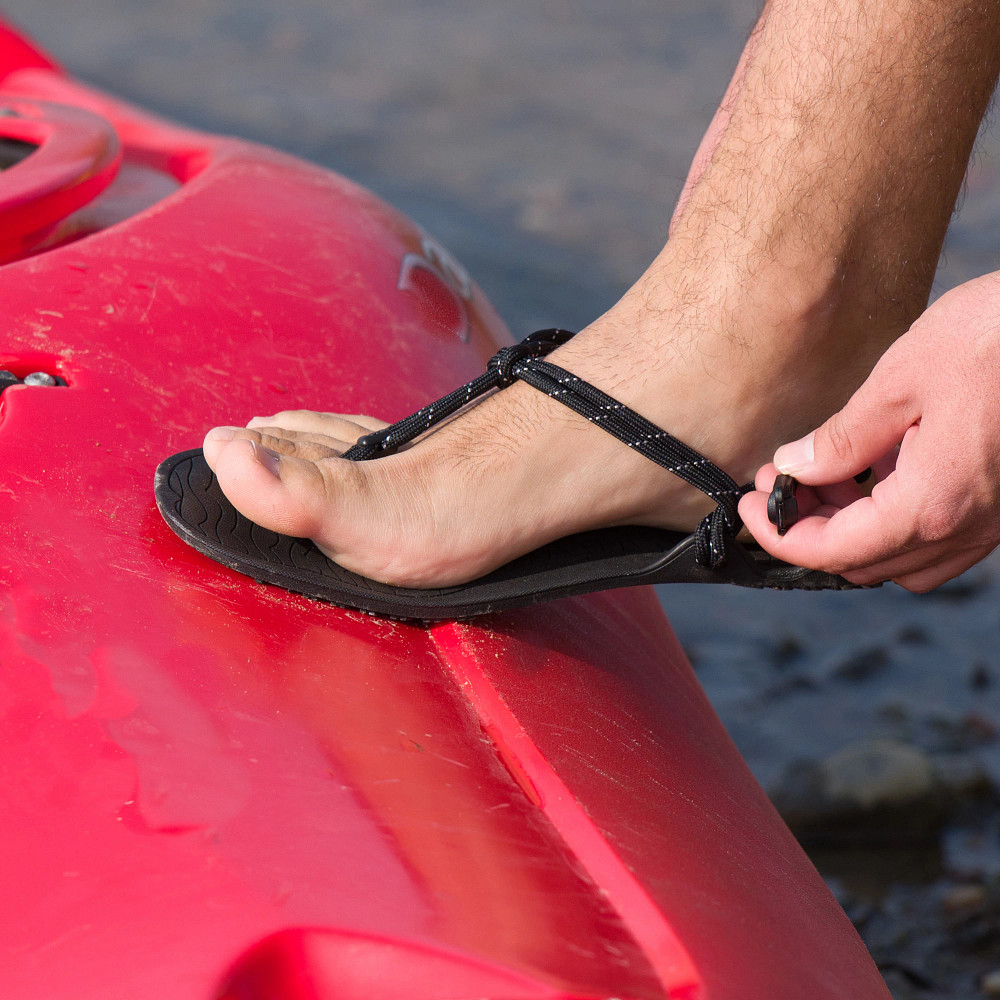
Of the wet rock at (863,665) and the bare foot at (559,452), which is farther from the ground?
the bare foot at (559,452)

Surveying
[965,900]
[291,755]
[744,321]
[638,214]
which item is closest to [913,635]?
[965,900]

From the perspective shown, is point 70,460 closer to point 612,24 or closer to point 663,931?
point 663,931

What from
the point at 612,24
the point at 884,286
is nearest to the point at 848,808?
the point at 884,286

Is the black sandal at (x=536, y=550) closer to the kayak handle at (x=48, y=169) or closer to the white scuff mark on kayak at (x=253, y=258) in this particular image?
the white scuff mark on kayak at (x=253, y=258)

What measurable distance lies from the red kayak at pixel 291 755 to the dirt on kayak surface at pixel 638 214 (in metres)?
0.59

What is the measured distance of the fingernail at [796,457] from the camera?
3.36 ft

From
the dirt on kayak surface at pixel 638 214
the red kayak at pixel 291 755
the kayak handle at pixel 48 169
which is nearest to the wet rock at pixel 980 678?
the dirt on kayak surface at pixel 638 214

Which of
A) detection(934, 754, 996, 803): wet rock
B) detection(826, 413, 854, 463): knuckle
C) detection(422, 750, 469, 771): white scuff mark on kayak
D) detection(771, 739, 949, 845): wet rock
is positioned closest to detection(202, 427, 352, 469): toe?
detection(422, 750, 469, 771): white scuff mark on kayak

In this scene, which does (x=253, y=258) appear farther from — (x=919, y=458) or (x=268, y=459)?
(x=919, y=458)

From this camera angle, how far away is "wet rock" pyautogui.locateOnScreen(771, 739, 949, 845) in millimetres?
1770

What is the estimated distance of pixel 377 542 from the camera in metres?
1.07

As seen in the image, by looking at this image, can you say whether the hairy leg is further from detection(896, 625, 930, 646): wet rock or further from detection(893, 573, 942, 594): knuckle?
detection(896, 625, 930, 646): wet rock

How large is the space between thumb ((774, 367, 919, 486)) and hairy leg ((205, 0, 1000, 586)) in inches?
5.3

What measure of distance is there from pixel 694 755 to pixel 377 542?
377 mm
